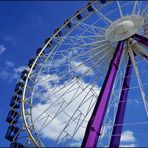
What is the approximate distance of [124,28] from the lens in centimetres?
1750

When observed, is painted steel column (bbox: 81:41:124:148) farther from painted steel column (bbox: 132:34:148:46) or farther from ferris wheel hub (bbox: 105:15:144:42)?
ferris wheel hub (bbox: 105:15:144:42)

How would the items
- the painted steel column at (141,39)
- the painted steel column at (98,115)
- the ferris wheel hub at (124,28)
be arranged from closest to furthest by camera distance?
the painted steel column at (98,115)
the painted steel column at (141,39)
the ferris wheel hub at (124,28)

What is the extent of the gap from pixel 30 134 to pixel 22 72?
242 inches

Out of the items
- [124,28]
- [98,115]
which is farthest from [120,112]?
[124,28]

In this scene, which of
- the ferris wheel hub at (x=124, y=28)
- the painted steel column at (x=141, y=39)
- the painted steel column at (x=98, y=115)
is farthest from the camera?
the ferris wheel hub at (x=124, y=28)

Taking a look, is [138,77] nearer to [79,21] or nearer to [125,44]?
[125,44]

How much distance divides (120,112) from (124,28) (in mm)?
4145

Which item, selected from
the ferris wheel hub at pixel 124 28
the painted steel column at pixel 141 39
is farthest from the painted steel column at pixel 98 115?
Answer: the ferris wheel hub at pixel 124 28

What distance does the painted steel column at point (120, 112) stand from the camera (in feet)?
48.4

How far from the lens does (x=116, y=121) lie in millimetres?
A: 15531

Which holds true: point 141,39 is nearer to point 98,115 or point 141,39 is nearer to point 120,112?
point 120,112

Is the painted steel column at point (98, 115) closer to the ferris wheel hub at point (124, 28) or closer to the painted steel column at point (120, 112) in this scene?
the painted steel column at point (120, 112)

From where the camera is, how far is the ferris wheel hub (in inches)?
679

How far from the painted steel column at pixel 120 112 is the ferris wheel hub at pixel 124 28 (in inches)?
49.6
